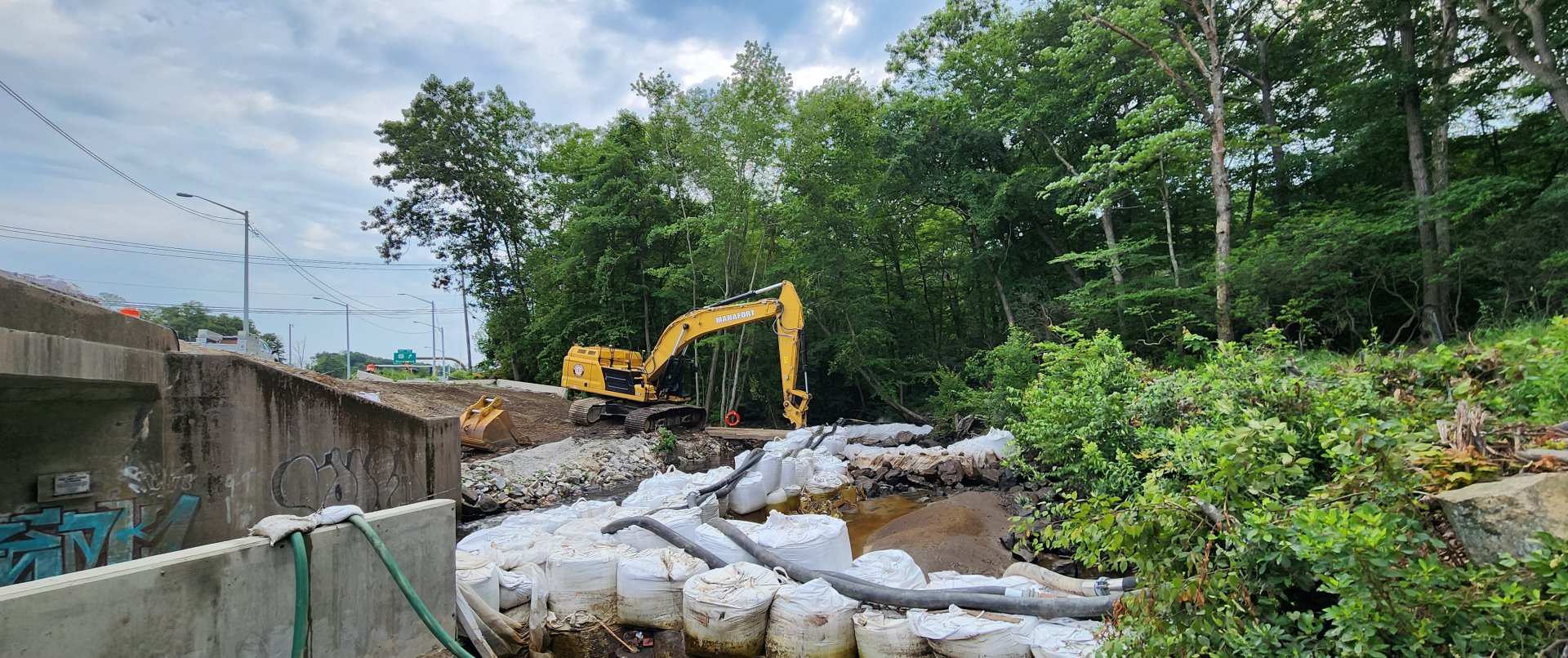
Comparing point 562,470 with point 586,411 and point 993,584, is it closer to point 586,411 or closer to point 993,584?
point 586,411

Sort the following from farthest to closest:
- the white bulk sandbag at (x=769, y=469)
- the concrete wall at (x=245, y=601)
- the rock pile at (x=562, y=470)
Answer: the rock pile at (x=562, y=470) → the white bulk sandbag at (x=769, y=469) → the concrete wall at (x=245, y=601)

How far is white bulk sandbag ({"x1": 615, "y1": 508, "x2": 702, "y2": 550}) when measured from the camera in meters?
5.12

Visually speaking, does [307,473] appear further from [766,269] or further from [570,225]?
[570,225]

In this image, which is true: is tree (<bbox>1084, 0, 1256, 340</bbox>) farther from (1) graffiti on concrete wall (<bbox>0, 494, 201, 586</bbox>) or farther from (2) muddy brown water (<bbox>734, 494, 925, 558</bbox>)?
(1) graffiti on concrete wall (<bbox>0, 494, 201, 586</bbox>)

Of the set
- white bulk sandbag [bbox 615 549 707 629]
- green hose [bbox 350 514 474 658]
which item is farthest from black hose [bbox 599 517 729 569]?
green hose [bbox 350 514 474 658]

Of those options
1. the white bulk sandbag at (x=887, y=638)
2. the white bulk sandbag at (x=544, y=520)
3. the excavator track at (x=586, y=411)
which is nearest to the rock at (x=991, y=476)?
the white bulk sandbag at (x=544, y=520)

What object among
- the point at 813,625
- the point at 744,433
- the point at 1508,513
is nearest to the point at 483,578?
the point at 813,625

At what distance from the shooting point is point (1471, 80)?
9922mm

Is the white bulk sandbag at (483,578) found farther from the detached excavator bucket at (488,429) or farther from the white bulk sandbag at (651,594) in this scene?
the detached excavator bucket at (488,429)

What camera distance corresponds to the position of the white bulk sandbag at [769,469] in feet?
28.2

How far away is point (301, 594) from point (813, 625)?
8.47ft

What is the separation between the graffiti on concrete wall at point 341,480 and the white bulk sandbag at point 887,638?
208 inches

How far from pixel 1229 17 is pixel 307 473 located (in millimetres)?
17454

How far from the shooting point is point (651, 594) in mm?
4309
